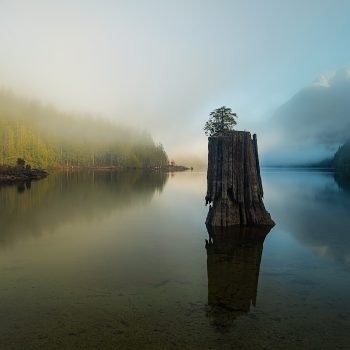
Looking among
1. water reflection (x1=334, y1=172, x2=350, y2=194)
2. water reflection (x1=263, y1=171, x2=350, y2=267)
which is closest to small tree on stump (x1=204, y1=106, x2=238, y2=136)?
water reflection (x1=263, y1=171, x2=350, y2=267)

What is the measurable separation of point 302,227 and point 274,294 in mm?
13925

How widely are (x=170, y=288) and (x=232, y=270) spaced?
310 centimetres

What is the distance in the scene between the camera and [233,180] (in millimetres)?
21094

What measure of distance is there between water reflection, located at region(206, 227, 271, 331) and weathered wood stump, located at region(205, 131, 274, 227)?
3.23 ft

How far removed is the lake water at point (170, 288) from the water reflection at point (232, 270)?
47 millimetres

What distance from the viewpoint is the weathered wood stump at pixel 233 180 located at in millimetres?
21125

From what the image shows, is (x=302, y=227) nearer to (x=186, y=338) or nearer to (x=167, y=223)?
(x=167, y=223)

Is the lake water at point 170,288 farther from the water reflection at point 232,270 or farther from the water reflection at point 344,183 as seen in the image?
the water reflection at point 344,183

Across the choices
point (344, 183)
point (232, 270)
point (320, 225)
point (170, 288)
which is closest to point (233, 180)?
point (320, 225)

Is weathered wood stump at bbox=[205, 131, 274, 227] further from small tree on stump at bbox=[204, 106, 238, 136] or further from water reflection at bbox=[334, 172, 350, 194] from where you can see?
water reflection at bbox=[334, 172, 350, 194]

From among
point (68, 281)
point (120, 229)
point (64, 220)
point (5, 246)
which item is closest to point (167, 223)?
point (120, 229)

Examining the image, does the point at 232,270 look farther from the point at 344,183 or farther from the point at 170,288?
the point at 344,183

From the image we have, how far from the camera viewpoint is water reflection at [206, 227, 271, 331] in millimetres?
9633

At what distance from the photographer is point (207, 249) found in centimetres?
1673
